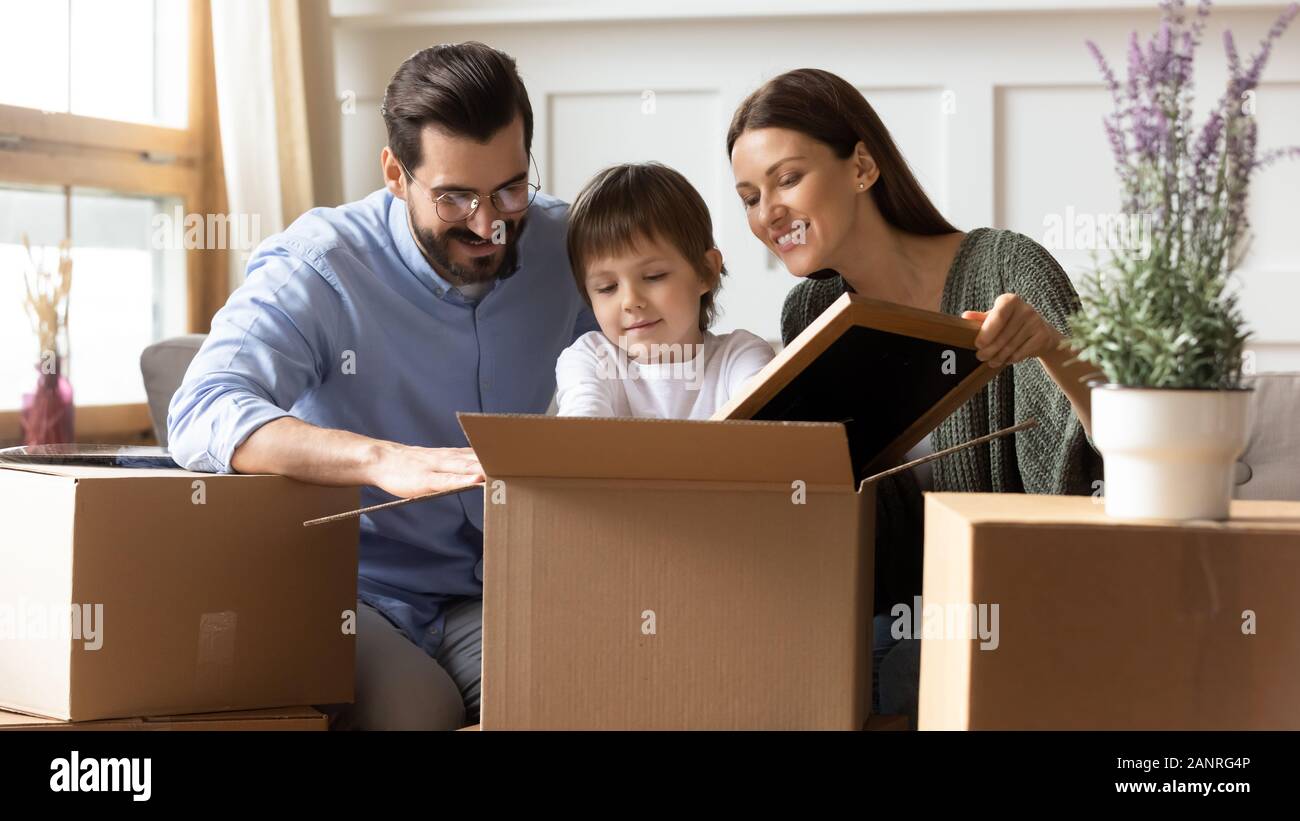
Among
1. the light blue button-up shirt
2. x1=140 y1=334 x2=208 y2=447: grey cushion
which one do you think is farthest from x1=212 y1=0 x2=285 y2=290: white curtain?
the light blue button-up shirt

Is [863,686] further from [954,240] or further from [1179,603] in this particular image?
[954,240]

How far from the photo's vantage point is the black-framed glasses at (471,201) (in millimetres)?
1729

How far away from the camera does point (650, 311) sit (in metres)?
1.66

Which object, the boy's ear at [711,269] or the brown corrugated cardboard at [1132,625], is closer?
the brown corrugated cardboard at [1132,625]

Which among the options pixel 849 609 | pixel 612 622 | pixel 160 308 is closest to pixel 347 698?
pixel 612 622

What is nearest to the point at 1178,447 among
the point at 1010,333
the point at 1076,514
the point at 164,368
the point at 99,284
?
the point at 1076,514

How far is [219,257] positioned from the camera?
306 centimetres

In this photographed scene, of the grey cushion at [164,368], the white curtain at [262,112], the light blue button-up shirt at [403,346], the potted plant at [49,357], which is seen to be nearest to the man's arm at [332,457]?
the light blue button-up shirt at [403,346]

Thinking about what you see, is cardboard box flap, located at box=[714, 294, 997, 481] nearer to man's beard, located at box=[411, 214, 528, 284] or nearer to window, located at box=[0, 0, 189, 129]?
man's beard, located at box=[411, 214, 528, 284]

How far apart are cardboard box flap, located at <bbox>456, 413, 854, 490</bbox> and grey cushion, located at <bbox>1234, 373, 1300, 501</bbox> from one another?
138 centimetres

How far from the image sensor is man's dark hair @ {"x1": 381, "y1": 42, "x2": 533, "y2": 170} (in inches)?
67.4

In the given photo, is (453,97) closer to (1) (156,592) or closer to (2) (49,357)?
(1) (156,592)

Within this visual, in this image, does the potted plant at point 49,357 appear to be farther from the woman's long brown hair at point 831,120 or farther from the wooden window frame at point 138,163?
the woman's long brown hair at point 831,120

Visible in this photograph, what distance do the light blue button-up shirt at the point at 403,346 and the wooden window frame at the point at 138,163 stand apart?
0.98m
